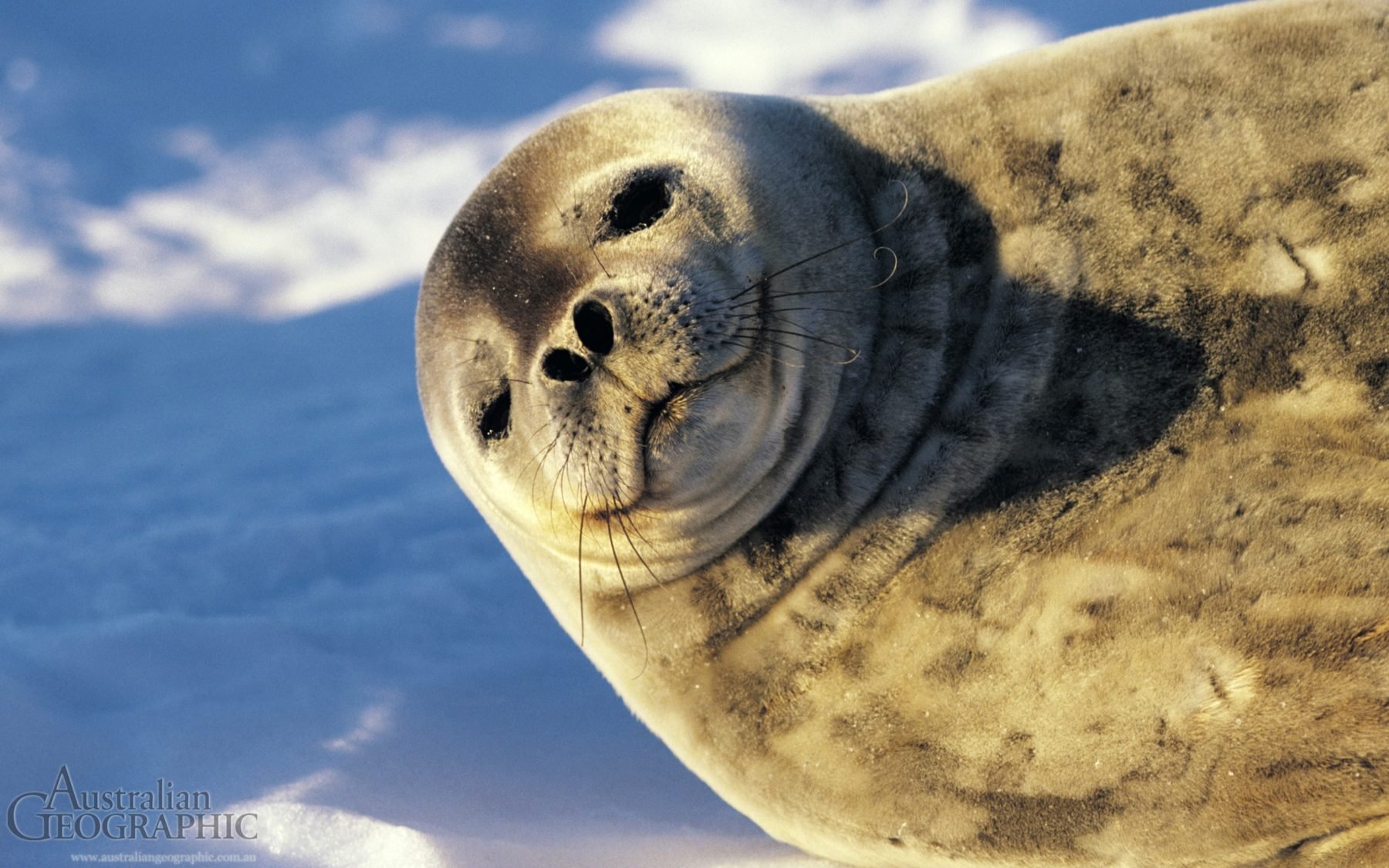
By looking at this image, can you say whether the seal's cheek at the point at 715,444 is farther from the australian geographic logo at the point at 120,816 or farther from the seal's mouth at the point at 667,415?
the australian geographic logo at the point at 120,816

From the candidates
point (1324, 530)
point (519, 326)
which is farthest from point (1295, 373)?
point (519, 326)

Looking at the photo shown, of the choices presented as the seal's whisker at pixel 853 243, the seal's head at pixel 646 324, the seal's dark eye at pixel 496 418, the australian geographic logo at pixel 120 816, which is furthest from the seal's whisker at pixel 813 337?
the australian geographic logo at pixel 120 816

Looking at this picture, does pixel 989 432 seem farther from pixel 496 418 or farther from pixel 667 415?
pixel 496 418

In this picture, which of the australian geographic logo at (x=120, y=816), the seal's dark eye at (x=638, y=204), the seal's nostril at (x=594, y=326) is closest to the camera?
the seal's nostril at (x=594, y=326)

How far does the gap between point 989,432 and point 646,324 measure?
906 millimetres

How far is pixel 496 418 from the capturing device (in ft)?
8.49

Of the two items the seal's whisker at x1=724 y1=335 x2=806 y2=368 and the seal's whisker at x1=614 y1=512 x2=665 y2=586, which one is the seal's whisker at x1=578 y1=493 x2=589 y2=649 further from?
the seal's whisker at x1=724 y1=335 x2=806 y2=368

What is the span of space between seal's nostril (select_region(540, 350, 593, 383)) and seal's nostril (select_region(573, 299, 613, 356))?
4cm

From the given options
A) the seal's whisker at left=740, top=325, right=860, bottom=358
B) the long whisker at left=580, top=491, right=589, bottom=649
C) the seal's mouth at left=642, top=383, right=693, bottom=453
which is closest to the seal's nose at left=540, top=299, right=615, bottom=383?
the seal's mouth at left=642, top=383, right=693, bottom=453

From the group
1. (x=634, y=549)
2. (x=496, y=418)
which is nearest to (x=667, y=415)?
(x=634, y=549)

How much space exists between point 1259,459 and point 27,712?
12.9 feet

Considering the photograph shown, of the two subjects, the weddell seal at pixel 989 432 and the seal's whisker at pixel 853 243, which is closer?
the weddell seal at pixel 989 432

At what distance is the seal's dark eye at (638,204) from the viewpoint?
2461mm

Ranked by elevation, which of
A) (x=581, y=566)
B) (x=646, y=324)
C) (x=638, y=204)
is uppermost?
(x=638, y=204)
